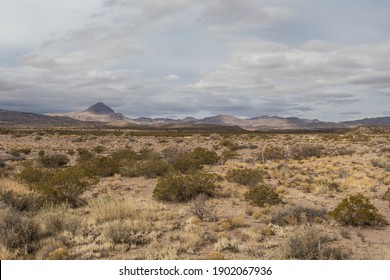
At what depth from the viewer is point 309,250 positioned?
8359 millimetres

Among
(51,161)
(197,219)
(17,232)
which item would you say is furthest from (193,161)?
(17,232)

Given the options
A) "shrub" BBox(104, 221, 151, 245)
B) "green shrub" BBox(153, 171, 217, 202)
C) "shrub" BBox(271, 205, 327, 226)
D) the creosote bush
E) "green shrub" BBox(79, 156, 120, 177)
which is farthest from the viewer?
"green shrub" BBox(79, 156, 120, 177)

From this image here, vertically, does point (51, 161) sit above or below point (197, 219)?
above

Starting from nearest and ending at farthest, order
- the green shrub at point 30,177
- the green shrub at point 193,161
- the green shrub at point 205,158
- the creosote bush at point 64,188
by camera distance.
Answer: the creosote bush at point 64,188 → the green shrub at point 30,177 → the green shrub at point 193,161 → the green shrub at point 205,158

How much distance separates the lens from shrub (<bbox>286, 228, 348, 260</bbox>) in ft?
27.0

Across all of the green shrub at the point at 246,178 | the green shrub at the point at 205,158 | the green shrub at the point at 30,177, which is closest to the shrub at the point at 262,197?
the green shrub at the point at 246,178

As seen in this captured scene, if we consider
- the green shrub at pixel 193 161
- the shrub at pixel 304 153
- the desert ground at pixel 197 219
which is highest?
the shrub at pixel 304 153

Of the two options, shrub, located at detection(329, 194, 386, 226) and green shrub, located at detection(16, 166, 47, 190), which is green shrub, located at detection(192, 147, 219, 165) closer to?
green shrub, located at detection(16, 166, 47, 190)

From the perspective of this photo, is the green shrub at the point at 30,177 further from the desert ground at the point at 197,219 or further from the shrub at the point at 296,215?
the shrub at the point at 296,215

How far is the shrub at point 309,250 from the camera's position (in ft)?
27.0

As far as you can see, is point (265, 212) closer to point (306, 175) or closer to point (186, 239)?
point (186, 239)

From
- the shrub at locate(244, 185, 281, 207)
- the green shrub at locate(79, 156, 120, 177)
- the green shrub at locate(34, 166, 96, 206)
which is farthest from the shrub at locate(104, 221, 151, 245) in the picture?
the green shrub at locate(79, 156, 120, 177)

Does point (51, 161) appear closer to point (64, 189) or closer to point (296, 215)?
point (64, 189)

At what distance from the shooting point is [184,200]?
1606cm
